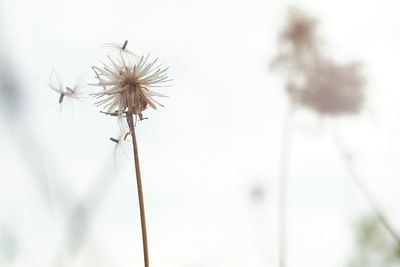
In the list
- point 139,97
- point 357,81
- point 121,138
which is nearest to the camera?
point 121,138

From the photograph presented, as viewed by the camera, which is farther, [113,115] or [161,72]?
[161,72]

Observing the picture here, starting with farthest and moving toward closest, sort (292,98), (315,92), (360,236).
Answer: (360,236), (315,92), (292,98)

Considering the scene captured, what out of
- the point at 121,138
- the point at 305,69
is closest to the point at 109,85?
the point at 121,138

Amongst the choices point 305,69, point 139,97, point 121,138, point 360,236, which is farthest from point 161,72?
point 360,236

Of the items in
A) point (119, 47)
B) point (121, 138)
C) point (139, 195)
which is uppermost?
point (119, 47)

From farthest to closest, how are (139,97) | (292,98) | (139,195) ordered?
1. (292,98)
2. (139,97)
3. (139,195)

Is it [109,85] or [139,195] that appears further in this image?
Result: [109,85]

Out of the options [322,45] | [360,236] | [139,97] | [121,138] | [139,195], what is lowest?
[360,236]

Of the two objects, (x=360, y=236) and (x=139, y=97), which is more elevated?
(x=139, y=97)

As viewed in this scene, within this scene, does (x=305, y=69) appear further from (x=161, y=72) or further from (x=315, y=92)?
(x=161, y=72)
